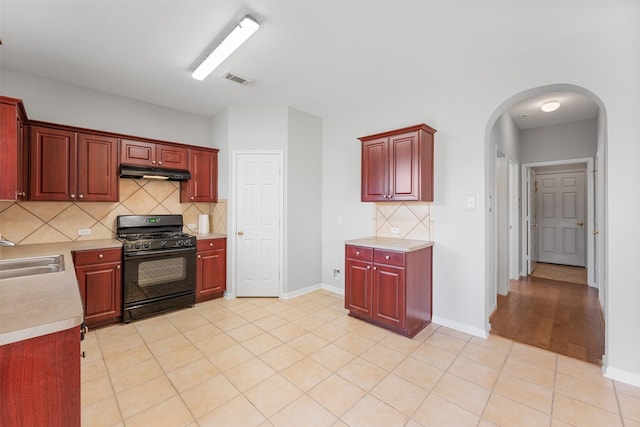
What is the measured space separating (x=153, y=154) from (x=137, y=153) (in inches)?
7.0

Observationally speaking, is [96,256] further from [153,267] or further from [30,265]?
[30,265]

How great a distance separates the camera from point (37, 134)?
9.34ft

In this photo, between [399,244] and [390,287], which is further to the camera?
[399,244]

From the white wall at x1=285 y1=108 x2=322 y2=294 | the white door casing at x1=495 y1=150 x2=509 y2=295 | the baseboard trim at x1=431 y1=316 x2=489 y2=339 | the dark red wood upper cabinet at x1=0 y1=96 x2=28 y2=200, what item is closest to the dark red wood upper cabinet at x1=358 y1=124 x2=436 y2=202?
the white wall at x1=285 y1=108 x2=322 y2=294

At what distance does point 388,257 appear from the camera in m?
2.88

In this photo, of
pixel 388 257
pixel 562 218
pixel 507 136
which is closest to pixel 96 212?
pixel 388 257

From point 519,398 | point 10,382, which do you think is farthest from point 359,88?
point 10,382

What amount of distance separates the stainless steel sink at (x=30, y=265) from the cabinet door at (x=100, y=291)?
67 centimetres

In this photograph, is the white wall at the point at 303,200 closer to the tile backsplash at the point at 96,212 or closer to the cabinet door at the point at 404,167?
the tile backsplash at the point at 96,212

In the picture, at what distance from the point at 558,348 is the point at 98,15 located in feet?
15.5

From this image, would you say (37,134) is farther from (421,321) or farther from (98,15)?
(421,321)

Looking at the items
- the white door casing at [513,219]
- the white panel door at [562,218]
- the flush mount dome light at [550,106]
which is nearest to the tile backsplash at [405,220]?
the white door casing at [513,219]

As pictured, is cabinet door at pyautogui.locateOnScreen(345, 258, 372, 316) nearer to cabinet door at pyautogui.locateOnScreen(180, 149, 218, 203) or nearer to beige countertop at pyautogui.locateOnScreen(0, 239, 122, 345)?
cabinet door at pyautogui.locateOnScreen(180, 149, 218, 203)

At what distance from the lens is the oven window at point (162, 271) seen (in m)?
3.23
